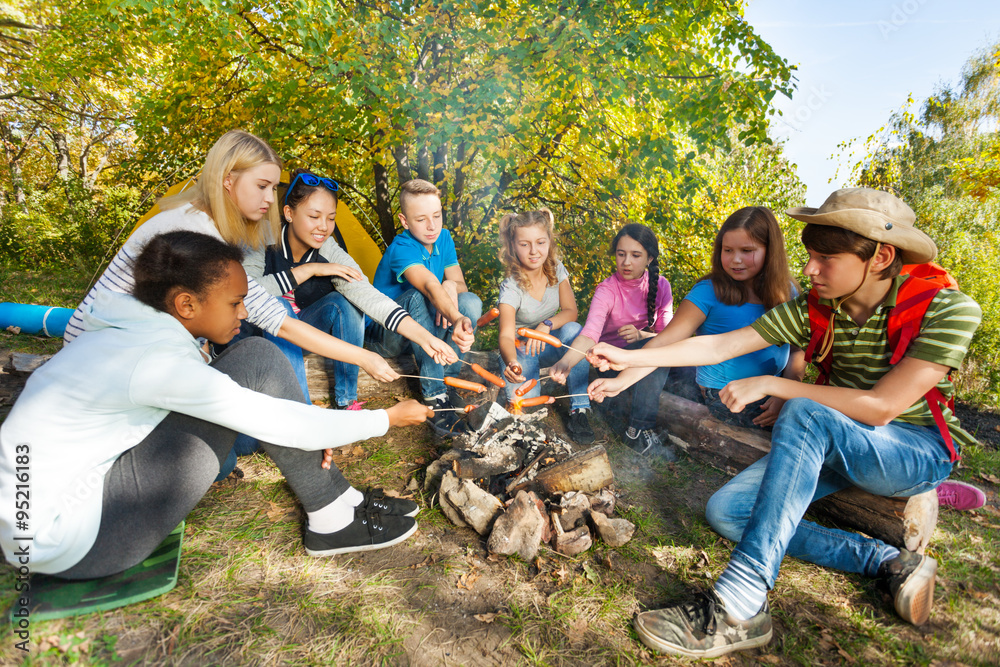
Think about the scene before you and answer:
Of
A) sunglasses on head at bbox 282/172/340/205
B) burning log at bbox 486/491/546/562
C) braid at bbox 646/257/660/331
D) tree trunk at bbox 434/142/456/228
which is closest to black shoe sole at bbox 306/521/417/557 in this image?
burning log at bbox 486/491/546/562

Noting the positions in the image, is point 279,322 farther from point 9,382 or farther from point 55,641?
point 9,382

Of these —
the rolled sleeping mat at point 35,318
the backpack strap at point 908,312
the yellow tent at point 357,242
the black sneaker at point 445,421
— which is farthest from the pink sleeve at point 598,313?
the rolled sleeping mat at point 35,318

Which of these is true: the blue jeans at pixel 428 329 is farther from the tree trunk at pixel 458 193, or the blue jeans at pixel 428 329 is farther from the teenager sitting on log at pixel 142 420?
the tree trunk at pixel 458 193

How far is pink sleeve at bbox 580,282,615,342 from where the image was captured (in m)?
3.86

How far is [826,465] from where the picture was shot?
2.33 metres

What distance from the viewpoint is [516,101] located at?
4.49m

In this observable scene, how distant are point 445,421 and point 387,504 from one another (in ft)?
3.51

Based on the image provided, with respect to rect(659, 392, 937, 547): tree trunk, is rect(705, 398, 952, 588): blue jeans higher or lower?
higher

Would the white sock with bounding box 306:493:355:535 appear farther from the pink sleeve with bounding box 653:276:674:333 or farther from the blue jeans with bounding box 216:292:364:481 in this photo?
the pink sleeve with bounding box 653:276:674:333

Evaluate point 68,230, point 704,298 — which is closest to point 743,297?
point 704,298

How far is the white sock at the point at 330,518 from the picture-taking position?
2357mm

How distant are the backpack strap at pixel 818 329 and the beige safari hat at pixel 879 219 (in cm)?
38

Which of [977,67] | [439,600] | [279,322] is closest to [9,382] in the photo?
[279,322]

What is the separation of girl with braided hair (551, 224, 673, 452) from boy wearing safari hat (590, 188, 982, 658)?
131cm
